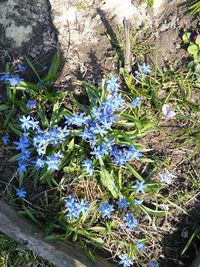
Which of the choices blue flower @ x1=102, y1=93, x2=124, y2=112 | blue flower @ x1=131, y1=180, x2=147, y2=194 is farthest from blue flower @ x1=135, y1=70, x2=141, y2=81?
blue flower @ x1=131, y1=180, x2=147, y2=194

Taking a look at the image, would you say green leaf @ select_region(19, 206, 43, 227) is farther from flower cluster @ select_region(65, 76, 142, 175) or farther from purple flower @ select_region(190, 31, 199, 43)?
purple flower @ select_region(190, 31, 199, 43)

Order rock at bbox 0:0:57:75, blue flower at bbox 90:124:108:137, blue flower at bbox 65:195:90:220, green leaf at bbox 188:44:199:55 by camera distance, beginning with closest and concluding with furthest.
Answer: blue flower at bbox 90:124:108:137
blue flower at bbox 65:195:90:220
green leaf at bbox 188:44:199:55
rock at bbox 0:0:57:75

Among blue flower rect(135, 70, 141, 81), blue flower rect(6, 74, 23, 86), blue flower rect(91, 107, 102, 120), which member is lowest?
blue flower rect(91, 107, 102, 120)

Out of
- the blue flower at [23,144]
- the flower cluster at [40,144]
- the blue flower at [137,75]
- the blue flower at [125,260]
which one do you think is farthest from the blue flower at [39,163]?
the blue flower at [137,75]

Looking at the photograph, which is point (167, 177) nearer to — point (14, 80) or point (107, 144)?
point (107, 144)

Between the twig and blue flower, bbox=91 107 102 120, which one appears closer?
blue flower, bbox=91 107 102 120

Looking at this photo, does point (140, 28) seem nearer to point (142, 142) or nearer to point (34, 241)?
point (142, 142)

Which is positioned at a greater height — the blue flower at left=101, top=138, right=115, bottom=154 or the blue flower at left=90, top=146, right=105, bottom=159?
the blue flower at left=101, top=138, right=115, bottom=154

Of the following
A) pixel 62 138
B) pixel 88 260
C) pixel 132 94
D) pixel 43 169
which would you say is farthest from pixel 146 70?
pixel 88 260

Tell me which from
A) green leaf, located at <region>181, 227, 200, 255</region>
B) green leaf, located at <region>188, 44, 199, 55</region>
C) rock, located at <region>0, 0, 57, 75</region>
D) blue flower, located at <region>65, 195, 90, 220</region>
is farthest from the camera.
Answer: rock, located at <region>0, 0, 57, 75</region>
